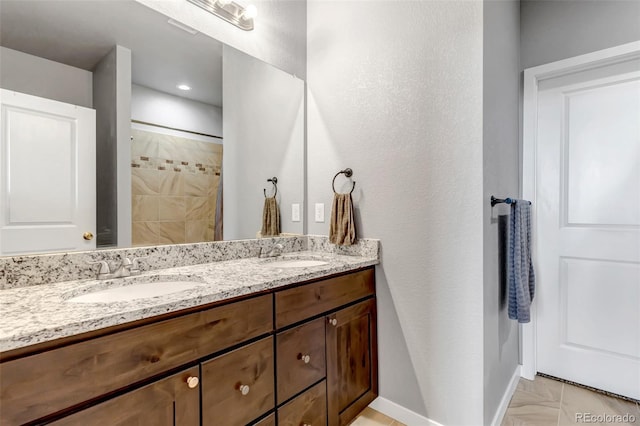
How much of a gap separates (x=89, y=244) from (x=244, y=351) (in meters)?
0.76

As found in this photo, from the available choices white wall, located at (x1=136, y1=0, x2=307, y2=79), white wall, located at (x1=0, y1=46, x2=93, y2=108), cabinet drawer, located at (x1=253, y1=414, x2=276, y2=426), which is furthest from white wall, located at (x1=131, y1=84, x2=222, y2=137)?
cabinet drawer, located at (x1=253, y1=414, x2=276, y2=426)

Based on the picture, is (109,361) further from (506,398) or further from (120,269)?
(506,398)

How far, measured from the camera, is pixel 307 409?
1.37 m

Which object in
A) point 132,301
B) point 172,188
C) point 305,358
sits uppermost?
point 172,188

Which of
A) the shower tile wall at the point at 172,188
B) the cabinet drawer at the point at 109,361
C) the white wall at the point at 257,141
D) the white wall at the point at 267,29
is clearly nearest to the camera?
the cabinet drawer at the point at 109,361

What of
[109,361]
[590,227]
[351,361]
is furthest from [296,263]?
[590,227]

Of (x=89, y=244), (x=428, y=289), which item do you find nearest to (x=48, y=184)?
(x=89, y=244)

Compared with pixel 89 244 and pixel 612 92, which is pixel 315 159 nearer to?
pixel 89 244

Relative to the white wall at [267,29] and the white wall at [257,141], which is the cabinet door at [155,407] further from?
the white wall at [267,29]

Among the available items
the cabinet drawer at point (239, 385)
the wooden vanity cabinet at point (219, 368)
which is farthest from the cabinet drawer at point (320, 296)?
the cabinet drawer at point (239, 385)

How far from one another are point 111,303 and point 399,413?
5.00 feet

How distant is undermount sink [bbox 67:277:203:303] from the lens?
3.62 ft

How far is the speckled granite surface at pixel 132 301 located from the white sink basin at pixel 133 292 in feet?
0.06

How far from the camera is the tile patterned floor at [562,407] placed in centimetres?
171
